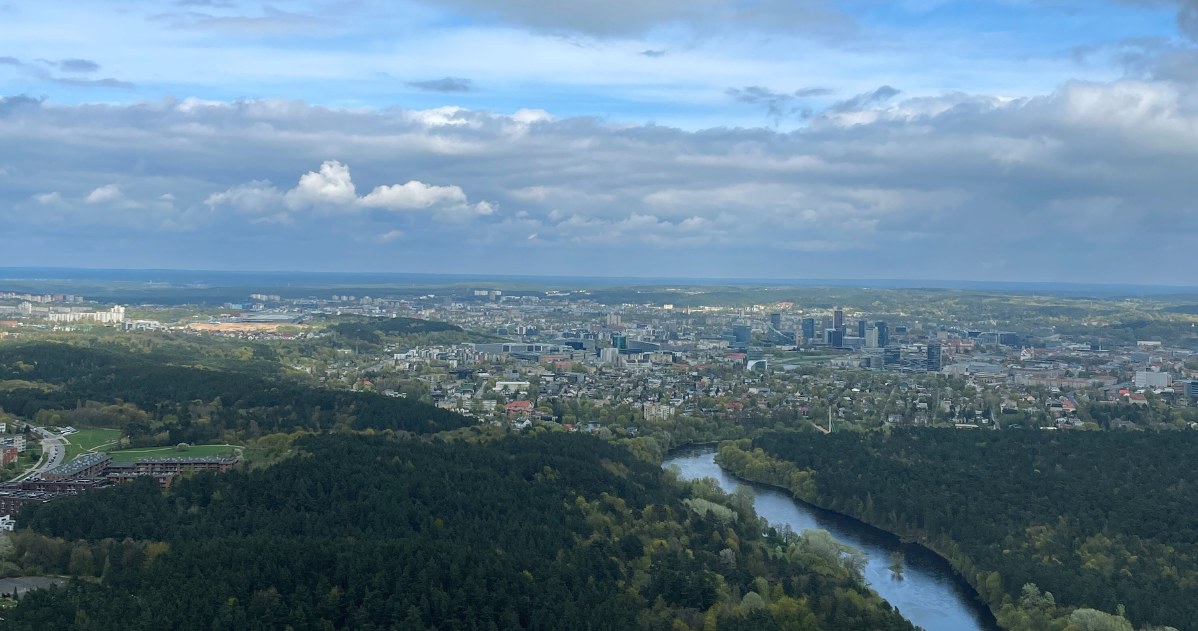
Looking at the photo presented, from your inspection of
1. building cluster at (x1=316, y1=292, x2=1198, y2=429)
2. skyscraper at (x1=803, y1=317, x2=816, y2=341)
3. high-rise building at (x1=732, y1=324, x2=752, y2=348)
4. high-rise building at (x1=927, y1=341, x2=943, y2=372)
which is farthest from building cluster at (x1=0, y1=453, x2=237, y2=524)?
skyscraper at (x1=803, y1=317, x2=816, y2=341)

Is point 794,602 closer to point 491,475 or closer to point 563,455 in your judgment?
point 491,475

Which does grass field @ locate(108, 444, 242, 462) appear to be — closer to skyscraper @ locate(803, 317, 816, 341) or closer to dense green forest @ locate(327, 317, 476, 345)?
dense green forest @ locate(327, 317, 476, 345)

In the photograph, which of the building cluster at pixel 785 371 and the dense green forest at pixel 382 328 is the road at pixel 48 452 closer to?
the building cluster at pixel 785 371

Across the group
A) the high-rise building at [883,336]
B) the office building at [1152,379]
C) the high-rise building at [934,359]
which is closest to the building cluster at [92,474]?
the office building at [1152,379]

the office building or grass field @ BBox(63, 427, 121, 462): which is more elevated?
grass field @ BBox(63, 427, 121, 462)

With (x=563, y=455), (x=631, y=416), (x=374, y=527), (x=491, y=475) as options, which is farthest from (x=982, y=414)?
(x=374, y=527)
